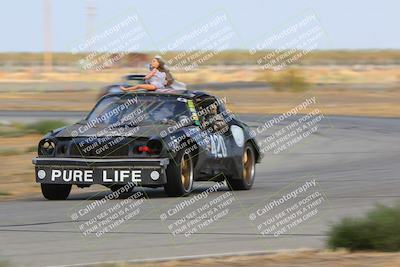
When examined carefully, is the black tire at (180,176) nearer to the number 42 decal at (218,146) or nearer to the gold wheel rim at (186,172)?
the gold wheel rim at (186,172)

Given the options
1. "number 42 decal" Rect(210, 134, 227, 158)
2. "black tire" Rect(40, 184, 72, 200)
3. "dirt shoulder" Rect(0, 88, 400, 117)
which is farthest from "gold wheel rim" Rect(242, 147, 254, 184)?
"dirt shoulder" Rect(0, 88, 400, 117)

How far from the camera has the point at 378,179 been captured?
734 inches

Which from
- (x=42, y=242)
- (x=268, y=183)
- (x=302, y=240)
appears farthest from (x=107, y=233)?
(x=268, y=183)

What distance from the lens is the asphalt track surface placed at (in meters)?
10.4

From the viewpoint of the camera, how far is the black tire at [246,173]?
16812 mm

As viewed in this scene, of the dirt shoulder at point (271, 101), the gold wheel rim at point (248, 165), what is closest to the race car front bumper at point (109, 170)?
the gold wheel rim at point (248, 165)

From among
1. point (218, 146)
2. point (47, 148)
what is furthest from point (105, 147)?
point (218, 146)

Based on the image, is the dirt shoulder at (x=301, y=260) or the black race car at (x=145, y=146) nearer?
the dirt shoulder at (x=301, y=260)

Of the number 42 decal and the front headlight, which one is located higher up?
the front headlight

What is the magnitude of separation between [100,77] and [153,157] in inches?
3020

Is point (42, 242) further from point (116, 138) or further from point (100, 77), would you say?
point (100, 77)

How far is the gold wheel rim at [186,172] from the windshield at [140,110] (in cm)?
68

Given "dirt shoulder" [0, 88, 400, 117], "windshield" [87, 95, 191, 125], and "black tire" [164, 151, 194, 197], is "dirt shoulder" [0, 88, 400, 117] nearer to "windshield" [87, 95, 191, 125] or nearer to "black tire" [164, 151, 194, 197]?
"windshield" [87, 95, 191, 125]

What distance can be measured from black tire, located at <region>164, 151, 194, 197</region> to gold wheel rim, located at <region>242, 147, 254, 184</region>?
185 centimetres
